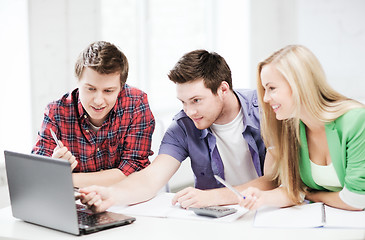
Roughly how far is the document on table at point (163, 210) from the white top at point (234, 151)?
16.3 inches

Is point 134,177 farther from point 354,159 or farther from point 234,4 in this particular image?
point 234,4

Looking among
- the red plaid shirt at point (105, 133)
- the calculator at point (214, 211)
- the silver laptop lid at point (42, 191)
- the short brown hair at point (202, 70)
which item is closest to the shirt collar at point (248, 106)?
the short brown hair at point (202, 70)

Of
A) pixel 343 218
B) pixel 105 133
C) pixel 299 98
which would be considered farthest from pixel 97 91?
pixel 343 218

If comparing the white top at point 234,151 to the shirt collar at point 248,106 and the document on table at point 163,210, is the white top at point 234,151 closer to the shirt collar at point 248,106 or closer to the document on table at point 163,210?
the shirt collar at point 248,106

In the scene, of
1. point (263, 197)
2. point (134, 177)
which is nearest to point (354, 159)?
point (263, 197)

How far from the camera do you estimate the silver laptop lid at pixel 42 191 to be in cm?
148

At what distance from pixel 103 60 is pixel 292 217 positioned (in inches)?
36.2

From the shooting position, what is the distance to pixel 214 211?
1677mm

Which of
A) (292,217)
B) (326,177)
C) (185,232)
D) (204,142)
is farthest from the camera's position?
(204,142)

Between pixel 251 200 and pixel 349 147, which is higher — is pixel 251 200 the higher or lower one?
the lower one

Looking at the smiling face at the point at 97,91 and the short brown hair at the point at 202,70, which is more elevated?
the short brown hair at the point at 202,70

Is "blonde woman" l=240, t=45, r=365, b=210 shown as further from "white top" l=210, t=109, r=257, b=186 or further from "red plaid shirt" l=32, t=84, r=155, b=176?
"red plaid shirt" l=32, t=84, r=155, b=176

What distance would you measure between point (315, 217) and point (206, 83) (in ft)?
2.37

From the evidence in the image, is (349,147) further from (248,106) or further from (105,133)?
(105,133)
